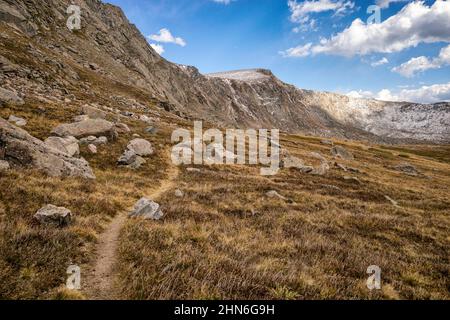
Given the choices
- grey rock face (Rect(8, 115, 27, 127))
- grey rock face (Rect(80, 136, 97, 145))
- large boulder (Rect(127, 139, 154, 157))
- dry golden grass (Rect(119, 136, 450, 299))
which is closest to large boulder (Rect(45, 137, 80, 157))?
grey rock face (Rect(80, 136, 97, 145))

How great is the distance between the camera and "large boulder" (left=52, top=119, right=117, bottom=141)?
81.1ft

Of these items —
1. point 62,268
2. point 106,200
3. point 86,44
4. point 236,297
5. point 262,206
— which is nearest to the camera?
point 236,297

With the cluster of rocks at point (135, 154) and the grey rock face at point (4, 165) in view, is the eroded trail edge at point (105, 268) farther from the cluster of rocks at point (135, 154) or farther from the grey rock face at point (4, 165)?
the cluster of rocks at point (135, 154)

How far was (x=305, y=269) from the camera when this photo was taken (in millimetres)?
7926

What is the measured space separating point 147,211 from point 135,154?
13425 millimetres

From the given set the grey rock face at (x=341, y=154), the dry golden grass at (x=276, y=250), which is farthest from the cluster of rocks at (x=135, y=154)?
the grey rock face at (x=341, y=154)

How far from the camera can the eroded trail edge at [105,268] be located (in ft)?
19.3

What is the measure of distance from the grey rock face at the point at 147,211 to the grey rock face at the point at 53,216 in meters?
2.95

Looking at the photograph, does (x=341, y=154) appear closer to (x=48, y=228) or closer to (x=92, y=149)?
(x=92, y=149)

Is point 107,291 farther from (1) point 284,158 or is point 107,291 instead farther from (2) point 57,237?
(1) point 284,158

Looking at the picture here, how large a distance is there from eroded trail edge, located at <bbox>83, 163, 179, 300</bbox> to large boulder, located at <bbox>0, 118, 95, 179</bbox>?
6020 mm

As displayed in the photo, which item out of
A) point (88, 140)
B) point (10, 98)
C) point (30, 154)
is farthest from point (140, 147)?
point (10, 98)

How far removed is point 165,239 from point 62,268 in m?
3.00
